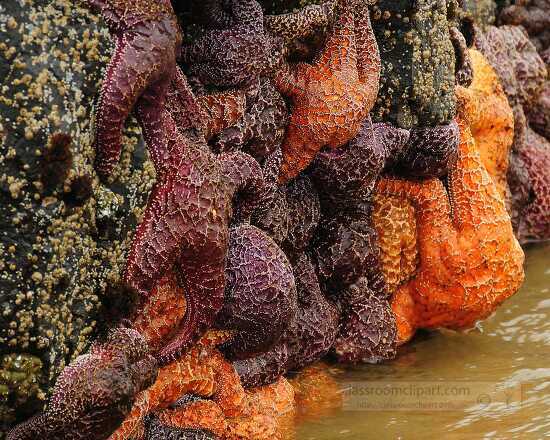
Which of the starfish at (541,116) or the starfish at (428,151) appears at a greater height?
the starfish at (541,116)

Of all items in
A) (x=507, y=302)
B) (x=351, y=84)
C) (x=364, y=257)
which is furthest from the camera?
(x=507, y=302)

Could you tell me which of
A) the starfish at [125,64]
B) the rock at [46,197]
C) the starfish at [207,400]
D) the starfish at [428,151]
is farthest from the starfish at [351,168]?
the rock at [46,197]

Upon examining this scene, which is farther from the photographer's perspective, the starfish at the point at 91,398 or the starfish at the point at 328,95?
the starfish at the point at 328,95

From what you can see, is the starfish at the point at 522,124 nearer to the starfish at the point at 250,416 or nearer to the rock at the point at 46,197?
the starfish at the point at 250,416

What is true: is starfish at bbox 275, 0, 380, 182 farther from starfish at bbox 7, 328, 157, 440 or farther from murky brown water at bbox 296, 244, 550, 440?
starfish at bbox 7, 328, 157, 440

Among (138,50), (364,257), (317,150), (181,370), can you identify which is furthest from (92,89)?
(364,257)

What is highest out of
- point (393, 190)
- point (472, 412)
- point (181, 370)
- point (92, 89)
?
point (92, 89)

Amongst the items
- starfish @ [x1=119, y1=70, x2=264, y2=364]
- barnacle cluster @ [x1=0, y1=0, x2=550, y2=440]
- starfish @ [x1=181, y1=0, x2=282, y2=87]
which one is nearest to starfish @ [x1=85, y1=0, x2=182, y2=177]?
barnacle cluster @ [x1=0, y1=0, x2=550, y2=440]

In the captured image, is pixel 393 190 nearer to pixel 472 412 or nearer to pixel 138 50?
pixel 472 412
